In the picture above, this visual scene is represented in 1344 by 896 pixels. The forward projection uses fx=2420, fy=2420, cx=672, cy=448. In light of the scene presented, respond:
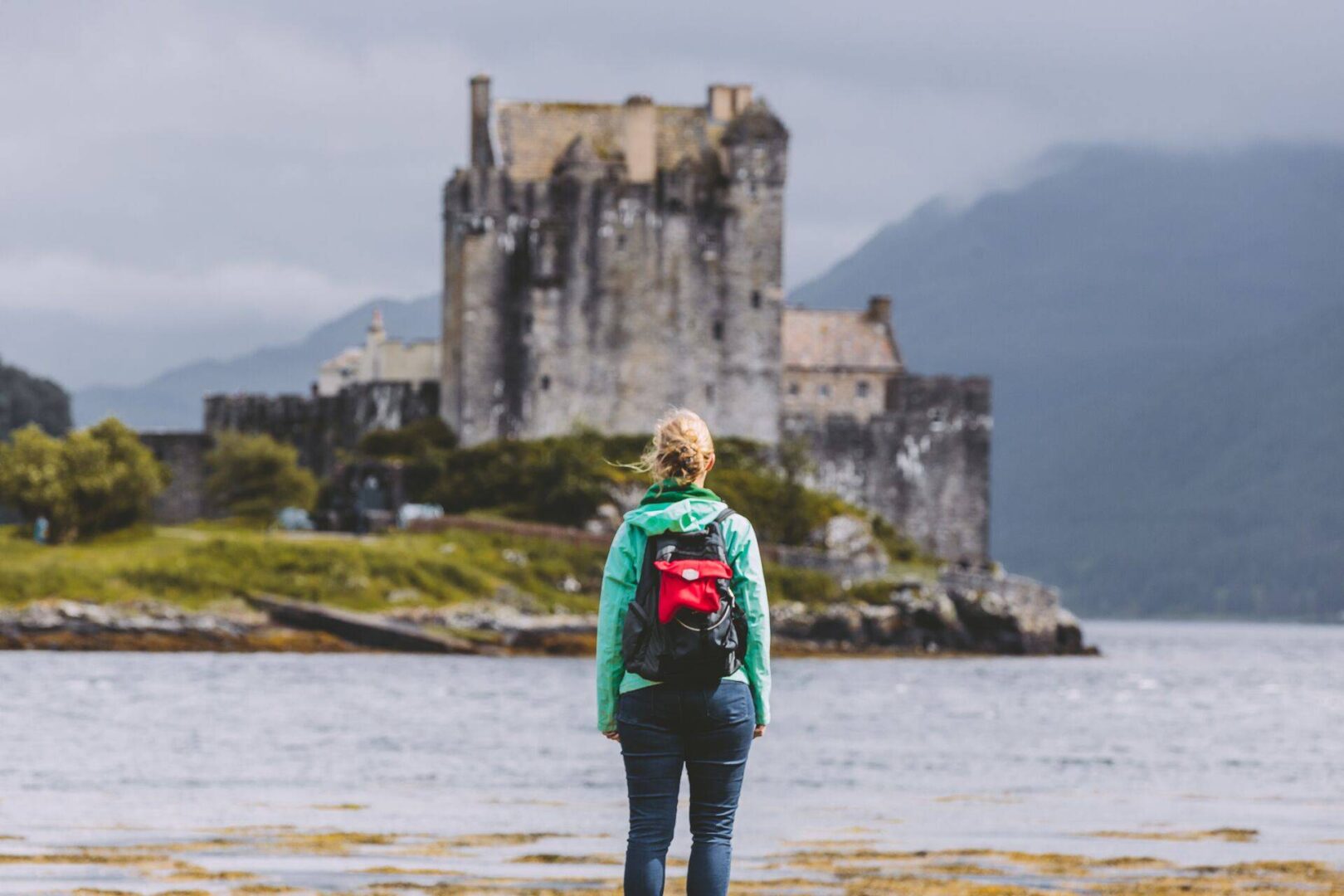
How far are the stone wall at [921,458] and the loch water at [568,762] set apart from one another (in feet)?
104

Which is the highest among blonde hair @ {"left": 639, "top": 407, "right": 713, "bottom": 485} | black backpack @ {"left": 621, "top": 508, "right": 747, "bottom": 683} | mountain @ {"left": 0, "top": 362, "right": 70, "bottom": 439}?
mountain @ {"left": 0, "top": 362, "right": 70, "bottom": 439}

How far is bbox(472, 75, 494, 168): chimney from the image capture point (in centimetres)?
9544

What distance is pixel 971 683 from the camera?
65875 mm

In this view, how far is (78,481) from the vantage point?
7731 centimetres

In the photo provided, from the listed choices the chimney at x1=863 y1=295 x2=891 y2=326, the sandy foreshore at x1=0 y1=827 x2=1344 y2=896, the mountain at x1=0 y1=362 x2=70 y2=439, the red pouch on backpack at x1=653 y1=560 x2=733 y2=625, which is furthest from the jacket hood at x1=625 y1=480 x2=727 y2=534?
the mountain at x1=0 y1=362 x2=70 y2=439

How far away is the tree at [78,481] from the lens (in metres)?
77.1

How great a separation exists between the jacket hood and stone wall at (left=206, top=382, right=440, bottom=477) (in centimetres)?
8470

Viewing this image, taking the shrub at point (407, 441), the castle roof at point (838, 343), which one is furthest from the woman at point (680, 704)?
the castle roof at point (838, 343)

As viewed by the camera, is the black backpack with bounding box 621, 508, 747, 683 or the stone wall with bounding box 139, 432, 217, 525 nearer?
the black backpack with bounding box 621, 508, 747, 683

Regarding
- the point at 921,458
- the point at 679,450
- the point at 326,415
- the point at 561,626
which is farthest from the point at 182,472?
the point at 679,450

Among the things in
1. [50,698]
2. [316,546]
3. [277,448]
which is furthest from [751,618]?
[277,448]

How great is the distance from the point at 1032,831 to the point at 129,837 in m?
8.08

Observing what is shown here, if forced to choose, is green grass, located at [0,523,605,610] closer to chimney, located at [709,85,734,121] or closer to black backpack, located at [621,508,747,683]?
chimney, located at [709,85,734,121]

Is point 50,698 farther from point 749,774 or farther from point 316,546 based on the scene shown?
point 316,546
